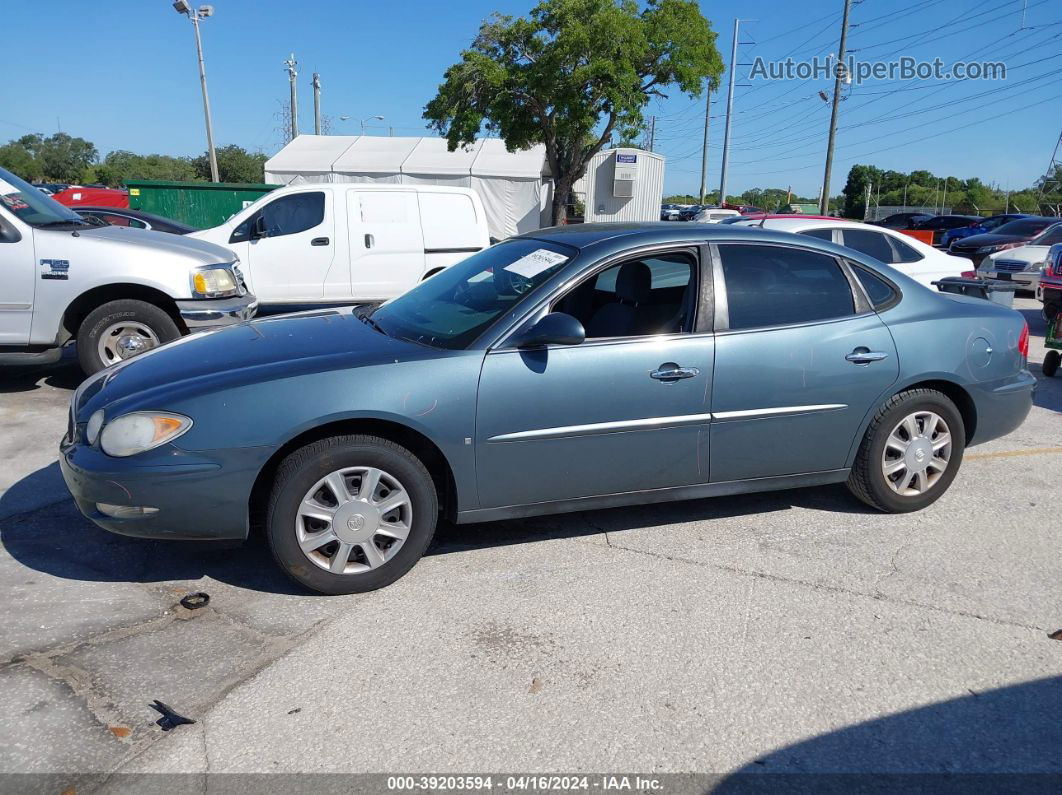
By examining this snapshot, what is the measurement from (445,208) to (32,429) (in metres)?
5.64

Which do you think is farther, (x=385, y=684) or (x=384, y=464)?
(x=384, y=464)

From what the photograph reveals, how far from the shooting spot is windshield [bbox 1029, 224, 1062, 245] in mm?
16438

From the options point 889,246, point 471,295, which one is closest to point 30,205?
point 471,295

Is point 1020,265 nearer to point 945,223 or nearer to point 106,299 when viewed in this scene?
point 106,299

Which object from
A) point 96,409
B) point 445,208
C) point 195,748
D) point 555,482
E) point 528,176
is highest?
point 528,176

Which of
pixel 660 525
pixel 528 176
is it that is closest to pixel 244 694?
pixel 660 525

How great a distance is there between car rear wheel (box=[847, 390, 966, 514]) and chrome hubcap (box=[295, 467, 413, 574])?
2510 millimetres

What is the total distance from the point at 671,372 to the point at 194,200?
1995cm

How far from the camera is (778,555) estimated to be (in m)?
4.11

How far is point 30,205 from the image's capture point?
22.2 feet

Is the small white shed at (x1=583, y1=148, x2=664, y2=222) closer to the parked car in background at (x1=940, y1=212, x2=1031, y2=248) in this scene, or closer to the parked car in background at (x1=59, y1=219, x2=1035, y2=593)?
the parked car in background at (x1=940, y1=212, x2=1031, y2=248)

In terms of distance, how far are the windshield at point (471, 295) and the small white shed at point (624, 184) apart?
30846 mm

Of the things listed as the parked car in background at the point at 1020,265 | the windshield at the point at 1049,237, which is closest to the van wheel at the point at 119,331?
the parked car in background at the point at 1020,265

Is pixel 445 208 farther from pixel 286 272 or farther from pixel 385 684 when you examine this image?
pixel 385 684
